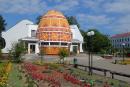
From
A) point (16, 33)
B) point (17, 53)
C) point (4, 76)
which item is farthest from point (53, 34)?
point (4, 76)

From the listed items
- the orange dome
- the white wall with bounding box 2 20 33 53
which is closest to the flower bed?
the orange dome

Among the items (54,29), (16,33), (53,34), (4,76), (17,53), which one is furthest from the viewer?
(16,33)

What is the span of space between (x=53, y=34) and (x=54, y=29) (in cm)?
116

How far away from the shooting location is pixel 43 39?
2997 inches

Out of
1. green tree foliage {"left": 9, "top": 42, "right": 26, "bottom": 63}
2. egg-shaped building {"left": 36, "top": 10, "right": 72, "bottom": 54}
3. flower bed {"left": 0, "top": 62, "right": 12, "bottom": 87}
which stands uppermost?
egg-shaped building {"left": 36, "top": 10, "right": 72, "bottom": 54}

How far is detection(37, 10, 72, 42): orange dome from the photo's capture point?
250ft

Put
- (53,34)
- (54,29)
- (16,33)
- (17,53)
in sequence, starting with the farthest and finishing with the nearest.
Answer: (16,33) → (54,29) → (53,34) → (17,53)

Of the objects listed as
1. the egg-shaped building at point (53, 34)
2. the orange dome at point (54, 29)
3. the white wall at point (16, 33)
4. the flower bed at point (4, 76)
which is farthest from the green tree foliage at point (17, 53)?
the white wall at point (16, 33)

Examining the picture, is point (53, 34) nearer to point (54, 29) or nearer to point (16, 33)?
point (54, 29)

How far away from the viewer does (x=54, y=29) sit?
251ft

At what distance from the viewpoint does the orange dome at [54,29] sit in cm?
7616

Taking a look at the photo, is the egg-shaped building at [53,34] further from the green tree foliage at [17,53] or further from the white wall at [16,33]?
the green tree foliage at [17,53]

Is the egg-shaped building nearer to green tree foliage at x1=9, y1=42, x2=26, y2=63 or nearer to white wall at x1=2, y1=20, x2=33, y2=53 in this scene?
white wall at x1=2, y1=20, x2=33, y2=53

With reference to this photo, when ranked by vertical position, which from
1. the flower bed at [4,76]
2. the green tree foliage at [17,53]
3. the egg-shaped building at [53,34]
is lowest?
the flower bed at [4,76]
